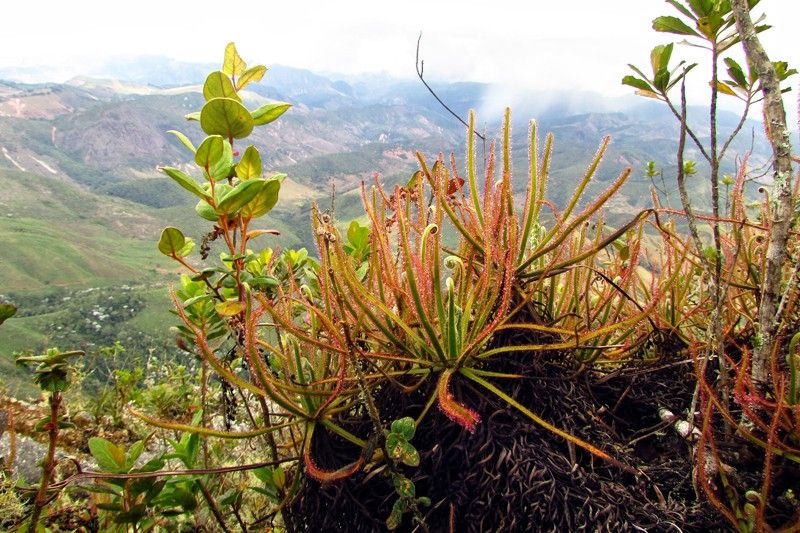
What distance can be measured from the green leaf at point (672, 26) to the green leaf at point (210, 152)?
1.28 m

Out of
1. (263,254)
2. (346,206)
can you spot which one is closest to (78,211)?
(346,206)

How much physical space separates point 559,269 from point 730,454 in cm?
69

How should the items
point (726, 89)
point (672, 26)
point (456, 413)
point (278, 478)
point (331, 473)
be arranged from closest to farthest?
point (456, 413)
point (331, 473)
point (672, 26)
point (278, 478)
point (726, 89)

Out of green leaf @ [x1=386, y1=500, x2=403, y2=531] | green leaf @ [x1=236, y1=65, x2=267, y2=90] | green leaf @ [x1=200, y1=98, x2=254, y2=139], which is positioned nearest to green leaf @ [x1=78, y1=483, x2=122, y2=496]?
green leaf @ [x1=386, y1=500, x2=403, y2=531]

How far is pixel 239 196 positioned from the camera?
4.35 ft

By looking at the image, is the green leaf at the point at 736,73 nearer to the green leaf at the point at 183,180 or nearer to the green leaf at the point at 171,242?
the green leaf at the point at 183,180

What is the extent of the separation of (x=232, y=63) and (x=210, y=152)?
510mm

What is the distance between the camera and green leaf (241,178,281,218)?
1.40m

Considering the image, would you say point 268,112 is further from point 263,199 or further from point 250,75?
point 263,199

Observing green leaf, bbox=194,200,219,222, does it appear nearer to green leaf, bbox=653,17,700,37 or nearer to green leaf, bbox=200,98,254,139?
green leaf, bbox=200,98,254,139

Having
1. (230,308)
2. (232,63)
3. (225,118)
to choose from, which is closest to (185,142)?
(225,118)

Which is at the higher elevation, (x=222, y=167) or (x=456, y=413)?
(x=222, y=167)

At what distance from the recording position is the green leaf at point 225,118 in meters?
1.38

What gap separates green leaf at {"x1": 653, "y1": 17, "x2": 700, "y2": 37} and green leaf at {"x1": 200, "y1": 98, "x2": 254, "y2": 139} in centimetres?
122
